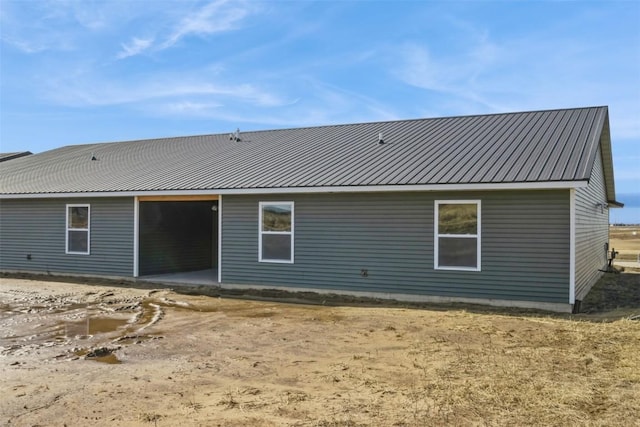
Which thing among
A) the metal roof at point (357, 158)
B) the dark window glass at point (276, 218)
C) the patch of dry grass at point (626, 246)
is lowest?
the patch of dry grass at point (626, 246)

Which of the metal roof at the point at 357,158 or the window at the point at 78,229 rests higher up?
the metal roof at the point at 357,158

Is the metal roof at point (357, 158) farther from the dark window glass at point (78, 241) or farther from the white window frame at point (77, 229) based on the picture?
the dark window glass at point (78, 241)

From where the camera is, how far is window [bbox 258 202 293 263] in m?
12.2

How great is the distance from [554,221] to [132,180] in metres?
10.9

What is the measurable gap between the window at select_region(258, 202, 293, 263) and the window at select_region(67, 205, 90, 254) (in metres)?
5.59

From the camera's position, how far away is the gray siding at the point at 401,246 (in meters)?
9.75

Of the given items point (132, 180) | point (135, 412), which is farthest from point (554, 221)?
point (132, 180)

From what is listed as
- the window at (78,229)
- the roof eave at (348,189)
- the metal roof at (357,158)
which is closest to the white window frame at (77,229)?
the window at (78,229)

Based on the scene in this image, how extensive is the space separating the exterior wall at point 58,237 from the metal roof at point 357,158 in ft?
1.63

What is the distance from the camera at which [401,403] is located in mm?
4707

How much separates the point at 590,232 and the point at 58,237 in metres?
14.2

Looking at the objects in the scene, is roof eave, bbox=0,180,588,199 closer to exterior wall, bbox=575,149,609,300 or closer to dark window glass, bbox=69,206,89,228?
dark window glass, bbox=69,206,89,228

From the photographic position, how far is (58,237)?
1523 cm

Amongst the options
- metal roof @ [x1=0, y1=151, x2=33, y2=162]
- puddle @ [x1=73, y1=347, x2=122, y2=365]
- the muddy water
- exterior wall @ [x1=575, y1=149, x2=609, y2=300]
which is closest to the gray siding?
exterior wall @ [x1=575, y1=149, x2=609, y2=300]
